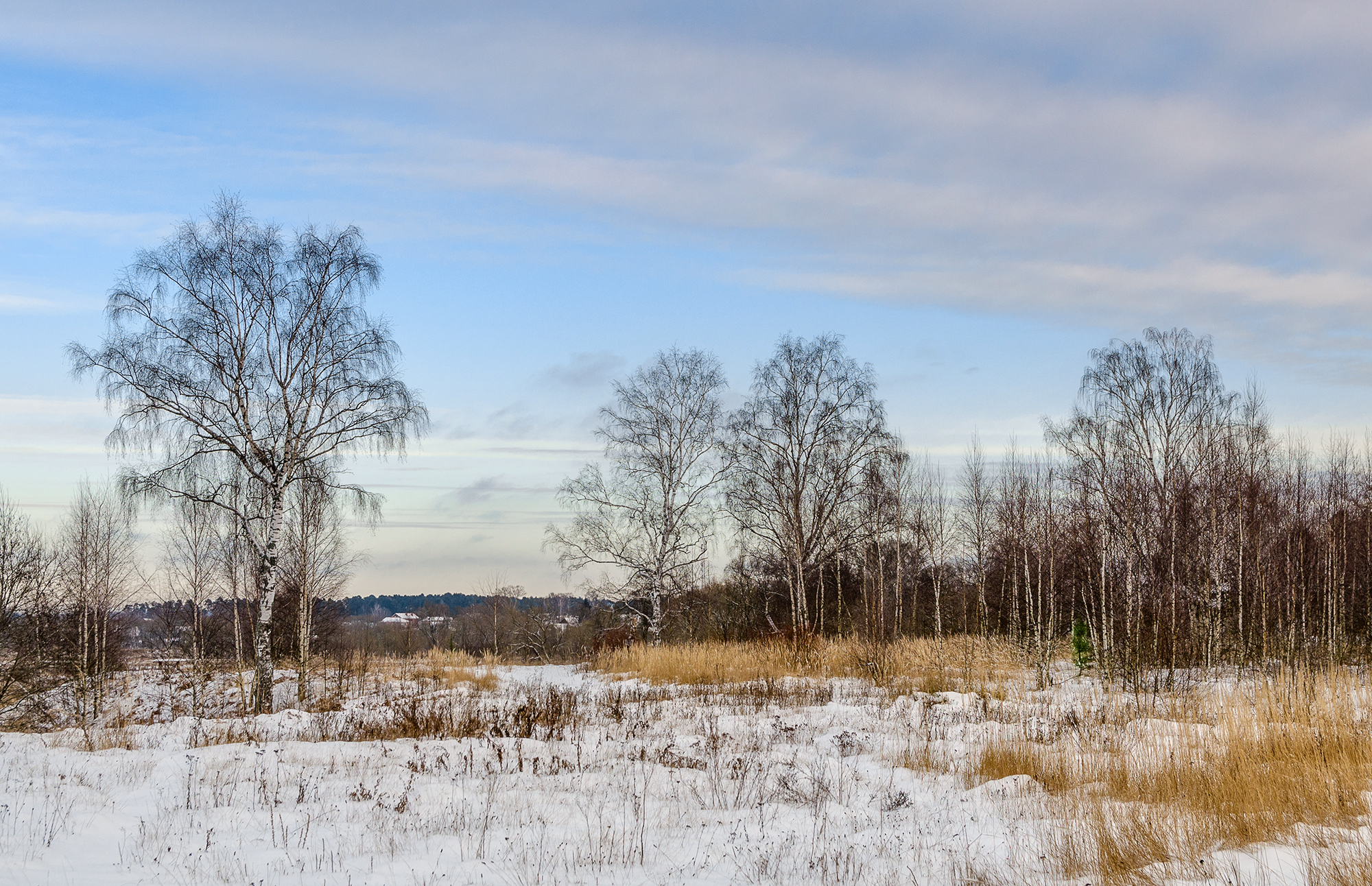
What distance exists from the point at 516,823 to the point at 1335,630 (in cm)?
2140

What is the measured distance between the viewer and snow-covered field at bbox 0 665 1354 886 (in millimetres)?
5512

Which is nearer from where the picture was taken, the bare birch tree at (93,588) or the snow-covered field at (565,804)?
the snow-covered field at (565,804)

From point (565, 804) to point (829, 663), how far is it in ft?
39.7

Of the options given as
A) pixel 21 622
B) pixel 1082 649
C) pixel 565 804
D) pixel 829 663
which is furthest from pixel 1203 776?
pixel 21 622

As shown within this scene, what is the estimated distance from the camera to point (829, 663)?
728 inches

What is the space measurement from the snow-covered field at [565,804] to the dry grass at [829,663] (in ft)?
10.2

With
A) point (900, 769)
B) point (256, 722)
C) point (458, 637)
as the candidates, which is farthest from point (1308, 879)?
point (458, 637)

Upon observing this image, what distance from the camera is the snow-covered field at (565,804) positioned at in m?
5.51

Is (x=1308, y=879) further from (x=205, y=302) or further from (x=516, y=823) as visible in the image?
(x=205, y=302)

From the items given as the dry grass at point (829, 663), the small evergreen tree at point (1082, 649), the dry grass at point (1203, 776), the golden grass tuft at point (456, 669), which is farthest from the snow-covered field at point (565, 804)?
the golden grass tuft at point (456, 669)

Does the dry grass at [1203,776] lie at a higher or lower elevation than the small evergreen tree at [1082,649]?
higher

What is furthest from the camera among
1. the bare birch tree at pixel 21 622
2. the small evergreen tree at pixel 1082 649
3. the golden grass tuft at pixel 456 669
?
the golden grass tuft at pixel 456 669

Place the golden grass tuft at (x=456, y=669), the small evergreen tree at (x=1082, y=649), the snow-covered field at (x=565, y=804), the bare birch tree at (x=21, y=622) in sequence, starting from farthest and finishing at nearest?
the golden grass tuft at (x=456, y=669) < the small evergreen tree at (x=1082, y=649) < the bare birch tree at (x=21, y=622) < the snow-covered field at (x=565, y=804)

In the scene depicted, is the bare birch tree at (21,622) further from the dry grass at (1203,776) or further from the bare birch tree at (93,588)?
the dry grass at (1203,776)
